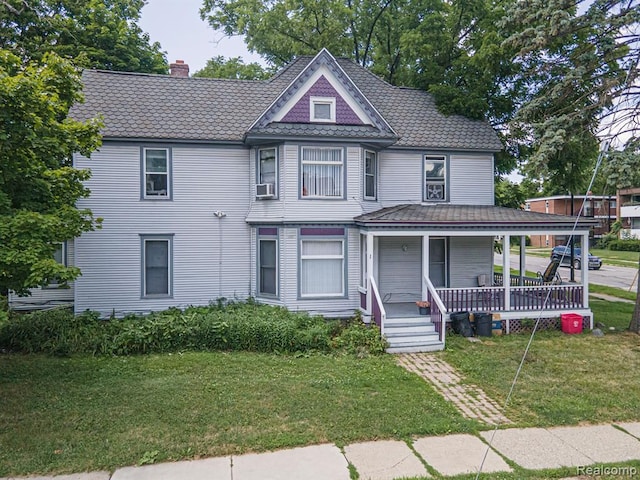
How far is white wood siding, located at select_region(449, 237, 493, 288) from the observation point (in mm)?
14867

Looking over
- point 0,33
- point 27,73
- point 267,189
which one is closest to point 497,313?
point 267,189

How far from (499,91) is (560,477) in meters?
16.3

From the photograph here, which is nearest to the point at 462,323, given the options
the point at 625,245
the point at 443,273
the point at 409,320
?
the point at 409,320

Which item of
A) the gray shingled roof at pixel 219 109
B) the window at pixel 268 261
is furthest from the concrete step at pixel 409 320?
the gray shingled roof at pixel 219 109

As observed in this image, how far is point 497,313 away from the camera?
503 inches

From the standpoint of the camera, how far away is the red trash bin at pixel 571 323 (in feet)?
41.8

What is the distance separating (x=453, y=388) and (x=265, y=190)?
767cm

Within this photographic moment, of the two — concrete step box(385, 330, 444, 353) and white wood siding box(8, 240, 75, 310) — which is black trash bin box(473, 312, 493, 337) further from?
white wood siding box(8, 240, 75, 310)

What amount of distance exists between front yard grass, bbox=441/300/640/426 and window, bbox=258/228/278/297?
5352mm

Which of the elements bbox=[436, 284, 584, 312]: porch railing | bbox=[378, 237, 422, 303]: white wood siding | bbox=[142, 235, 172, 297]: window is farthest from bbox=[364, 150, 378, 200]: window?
bbox=[142, 235, 172, 297]: window

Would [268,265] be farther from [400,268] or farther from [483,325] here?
[483,325]

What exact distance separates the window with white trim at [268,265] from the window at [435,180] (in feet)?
18.0

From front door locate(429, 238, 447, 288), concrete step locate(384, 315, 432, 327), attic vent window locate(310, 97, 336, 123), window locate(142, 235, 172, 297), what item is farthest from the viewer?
front door locate(429, 238, 447, 288)

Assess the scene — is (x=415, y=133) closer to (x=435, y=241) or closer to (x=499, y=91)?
(x=435, y=241)
